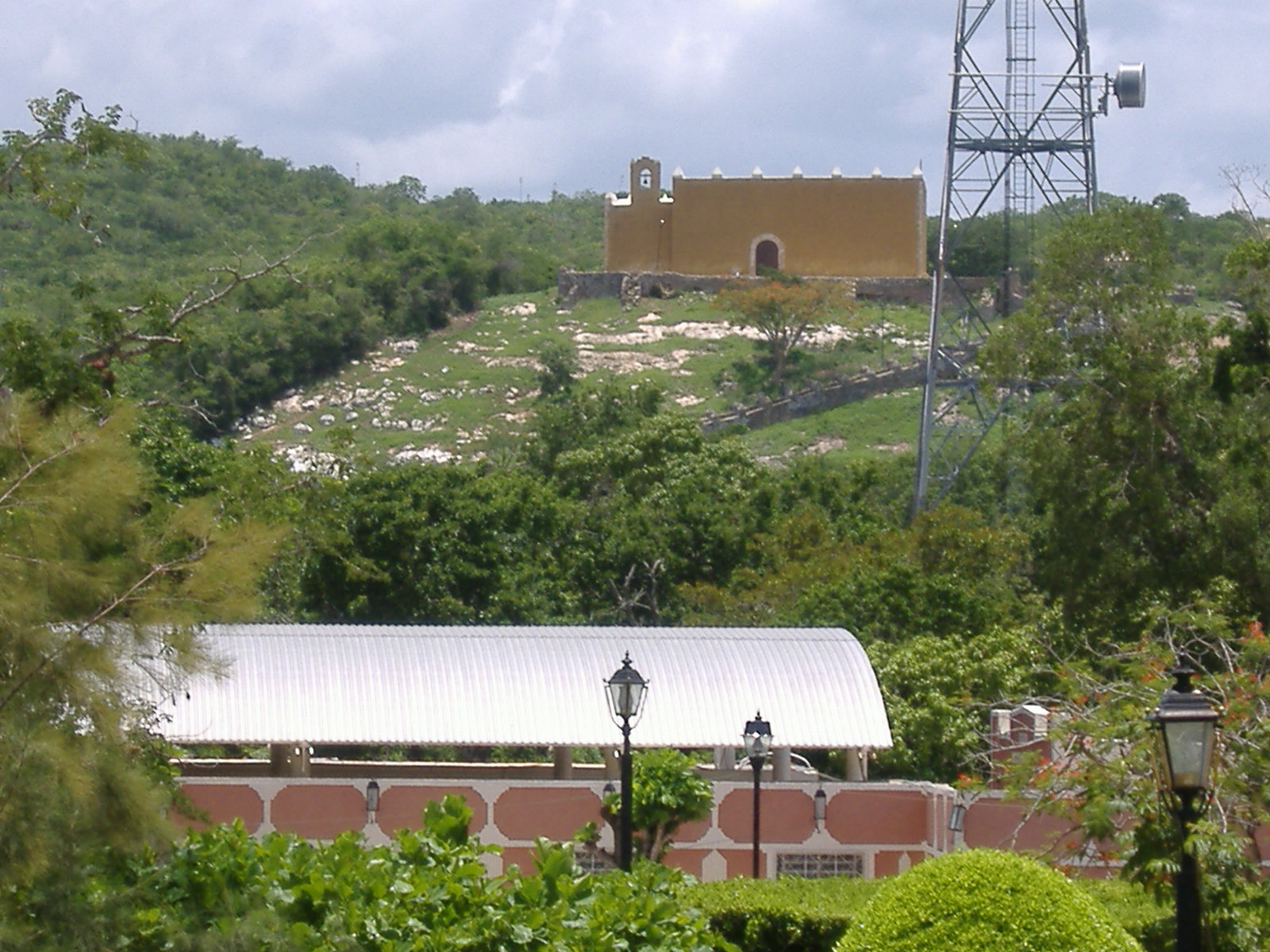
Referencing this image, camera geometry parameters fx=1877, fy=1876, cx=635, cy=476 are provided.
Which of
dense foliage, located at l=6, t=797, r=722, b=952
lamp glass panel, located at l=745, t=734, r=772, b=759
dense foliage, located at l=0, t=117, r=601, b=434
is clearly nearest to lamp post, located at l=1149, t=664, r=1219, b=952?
dense foliage, located at l=6, t=797, r=722, b=952

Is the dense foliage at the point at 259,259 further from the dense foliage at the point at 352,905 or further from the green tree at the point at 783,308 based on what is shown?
the green tree at the point at 783,308

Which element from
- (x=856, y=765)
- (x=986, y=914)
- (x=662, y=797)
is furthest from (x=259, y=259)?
(x=986, y=914)

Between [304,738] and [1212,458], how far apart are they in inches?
434

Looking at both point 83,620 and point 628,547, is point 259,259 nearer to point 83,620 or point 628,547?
point 628,547

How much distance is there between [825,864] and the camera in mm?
19047

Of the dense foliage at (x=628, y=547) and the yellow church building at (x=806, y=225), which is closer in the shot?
the dense foliage at (x=628, y=547)

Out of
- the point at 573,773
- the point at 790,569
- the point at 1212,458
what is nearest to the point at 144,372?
the point at 790,569

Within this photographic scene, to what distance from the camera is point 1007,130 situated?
3400 centimetres

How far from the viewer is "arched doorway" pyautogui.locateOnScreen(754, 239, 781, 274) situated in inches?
2527

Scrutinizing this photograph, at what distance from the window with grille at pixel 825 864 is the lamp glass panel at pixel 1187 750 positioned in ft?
37.0

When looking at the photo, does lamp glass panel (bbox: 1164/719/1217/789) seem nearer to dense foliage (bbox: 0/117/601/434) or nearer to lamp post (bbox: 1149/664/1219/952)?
lamp post (bbox: 1149/664/1219/952)

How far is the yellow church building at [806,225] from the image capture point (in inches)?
2511

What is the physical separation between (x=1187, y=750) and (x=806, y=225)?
187 feet

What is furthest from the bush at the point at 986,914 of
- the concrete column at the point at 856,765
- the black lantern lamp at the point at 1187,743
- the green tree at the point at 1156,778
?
the concrete column at the point at 856,765
